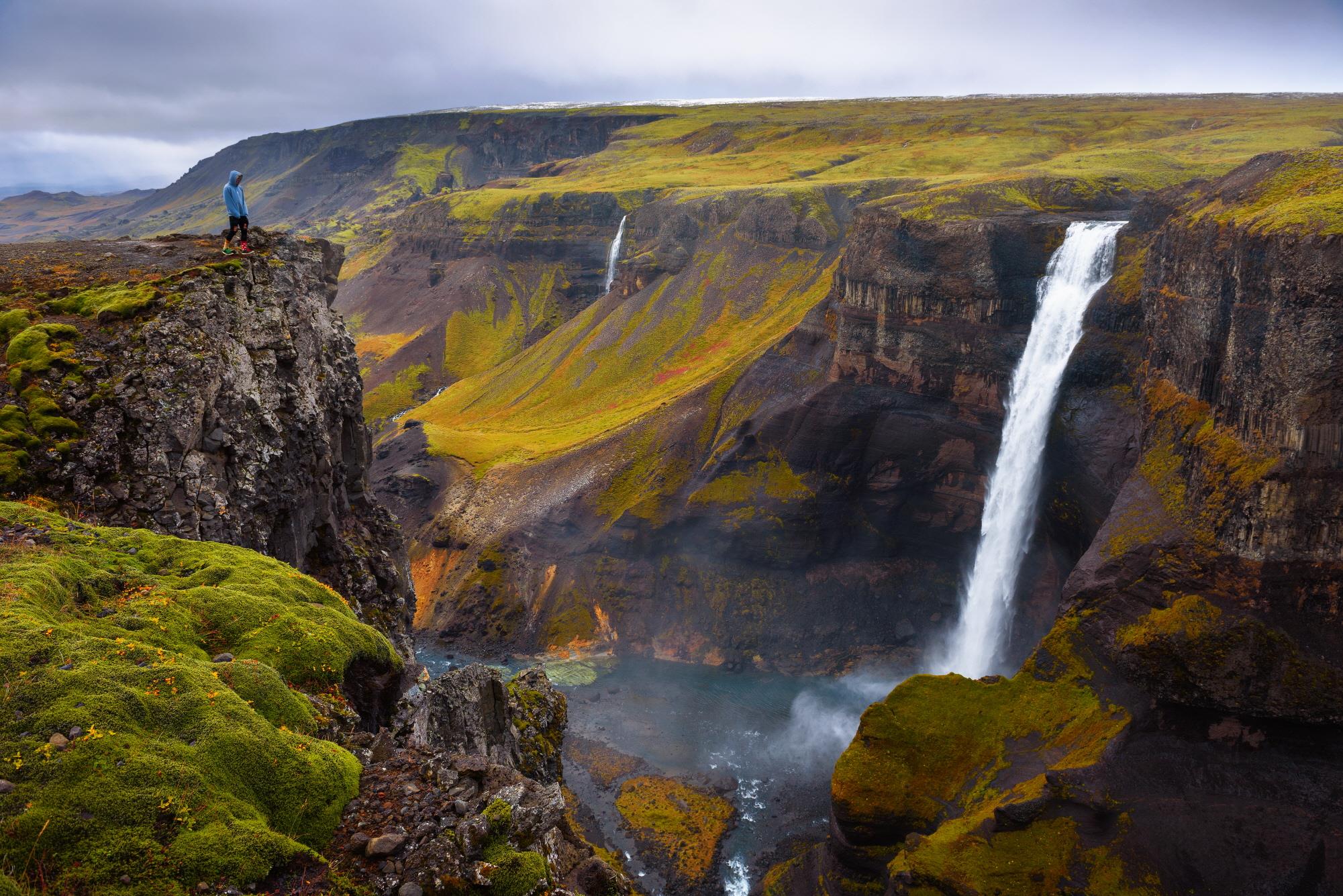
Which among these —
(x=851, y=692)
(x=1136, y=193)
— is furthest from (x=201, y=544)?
(x=1136, y=193)

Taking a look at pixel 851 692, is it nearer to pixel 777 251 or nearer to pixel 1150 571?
pixel 1150 571

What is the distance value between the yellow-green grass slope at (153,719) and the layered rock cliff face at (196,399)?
3.78m

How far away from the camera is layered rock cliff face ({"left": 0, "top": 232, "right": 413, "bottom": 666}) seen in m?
21.0

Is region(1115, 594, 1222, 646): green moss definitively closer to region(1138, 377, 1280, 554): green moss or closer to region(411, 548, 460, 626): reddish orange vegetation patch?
region(1138, 377, 1280, 554): green moss

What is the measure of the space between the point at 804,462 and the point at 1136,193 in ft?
100

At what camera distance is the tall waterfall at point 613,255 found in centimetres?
12594

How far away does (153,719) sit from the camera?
441 inches

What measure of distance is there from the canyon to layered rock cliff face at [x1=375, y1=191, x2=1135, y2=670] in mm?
295

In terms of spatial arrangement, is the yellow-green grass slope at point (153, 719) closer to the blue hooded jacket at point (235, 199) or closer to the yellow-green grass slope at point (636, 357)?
the blue hooded jacket at point (235, 199)

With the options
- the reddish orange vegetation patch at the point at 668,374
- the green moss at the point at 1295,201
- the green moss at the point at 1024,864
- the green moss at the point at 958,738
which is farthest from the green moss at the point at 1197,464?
the reddish orange vegetation patch at the point at 668,374

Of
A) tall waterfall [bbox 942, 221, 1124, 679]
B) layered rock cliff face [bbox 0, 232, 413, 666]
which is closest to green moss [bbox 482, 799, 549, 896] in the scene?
layered rock cliff face [bbox 0, 232, 413, 666]

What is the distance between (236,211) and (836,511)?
45.3m

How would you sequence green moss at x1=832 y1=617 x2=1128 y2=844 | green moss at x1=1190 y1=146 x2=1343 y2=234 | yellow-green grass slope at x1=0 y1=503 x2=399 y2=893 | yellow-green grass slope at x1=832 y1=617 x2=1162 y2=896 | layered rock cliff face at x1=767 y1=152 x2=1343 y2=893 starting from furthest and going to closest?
1. green moss at x1=832 y1=617 x2=1128 y2=844
2. green moss at x1=1190 y1=146 x2=1343 y2=234
3. yellow-green grass slope at x1=832 y1=617 x2=1162 y2=896
4. layered rock cliff face at x1=767 y1=152 x2=1343 y2=893
5. yellow-green grass slope at x1=0 y1=503 x2=399 y2=893

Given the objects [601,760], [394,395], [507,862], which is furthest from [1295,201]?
[394,395]
